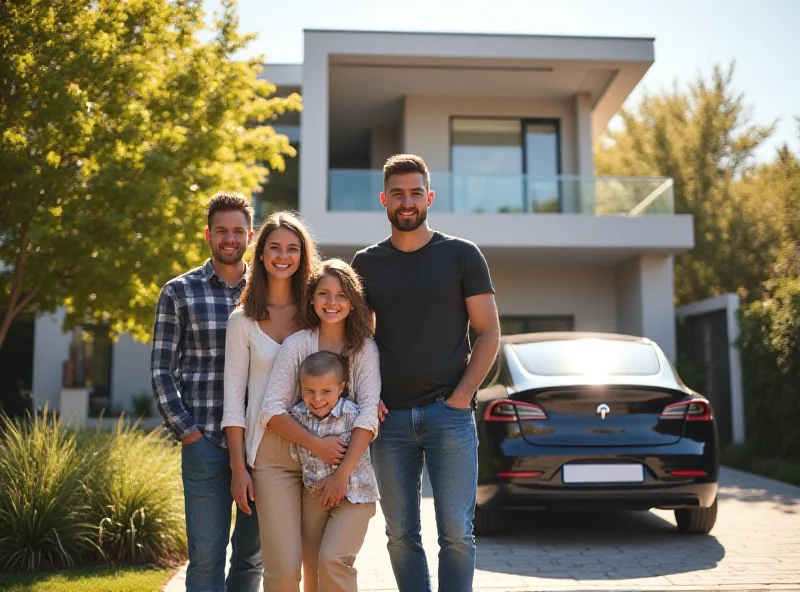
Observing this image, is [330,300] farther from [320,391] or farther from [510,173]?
[510,173]

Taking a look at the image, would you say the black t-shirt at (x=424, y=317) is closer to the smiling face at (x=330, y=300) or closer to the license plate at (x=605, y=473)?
the smiling face at (x=330, y=300)

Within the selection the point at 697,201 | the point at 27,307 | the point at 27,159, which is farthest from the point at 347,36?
the point at 697,201

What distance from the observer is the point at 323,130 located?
52.1 ft

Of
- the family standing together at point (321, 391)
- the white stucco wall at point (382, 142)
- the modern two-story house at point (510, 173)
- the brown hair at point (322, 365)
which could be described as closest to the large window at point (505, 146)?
the modern two-story house at point (510, 173)

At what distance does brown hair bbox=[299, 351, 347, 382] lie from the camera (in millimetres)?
3275

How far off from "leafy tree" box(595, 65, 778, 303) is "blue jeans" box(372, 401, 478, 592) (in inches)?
841

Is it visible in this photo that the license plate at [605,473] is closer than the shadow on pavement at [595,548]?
No

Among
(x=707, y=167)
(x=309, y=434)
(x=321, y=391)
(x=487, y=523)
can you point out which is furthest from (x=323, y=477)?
(x=707, y=167)

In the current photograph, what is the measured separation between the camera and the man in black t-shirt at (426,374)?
3578 mm

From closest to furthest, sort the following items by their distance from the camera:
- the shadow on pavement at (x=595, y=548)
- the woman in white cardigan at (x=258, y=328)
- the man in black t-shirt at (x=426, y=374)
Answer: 1. the woman in white cardigan at (x=258, y=328)
2. the man in black t-shirt at (x=426, y=374)
3. the shadow on pavement at (x=595, y=548)

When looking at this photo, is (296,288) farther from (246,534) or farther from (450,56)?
(450,56)

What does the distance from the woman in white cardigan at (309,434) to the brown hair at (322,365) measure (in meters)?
0.08

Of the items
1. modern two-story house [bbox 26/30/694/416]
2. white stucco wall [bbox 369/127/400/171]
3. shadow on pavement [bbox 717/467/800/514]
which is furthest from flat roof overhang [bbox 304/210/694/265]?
shadow on pavement [bbox 717/467/800/514]

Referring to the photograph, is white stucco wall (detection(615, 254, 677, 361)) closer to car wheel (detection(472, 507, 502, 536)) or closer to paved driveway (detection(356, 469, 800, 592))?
paved driveway (detection(356, 469, 800, 592))
